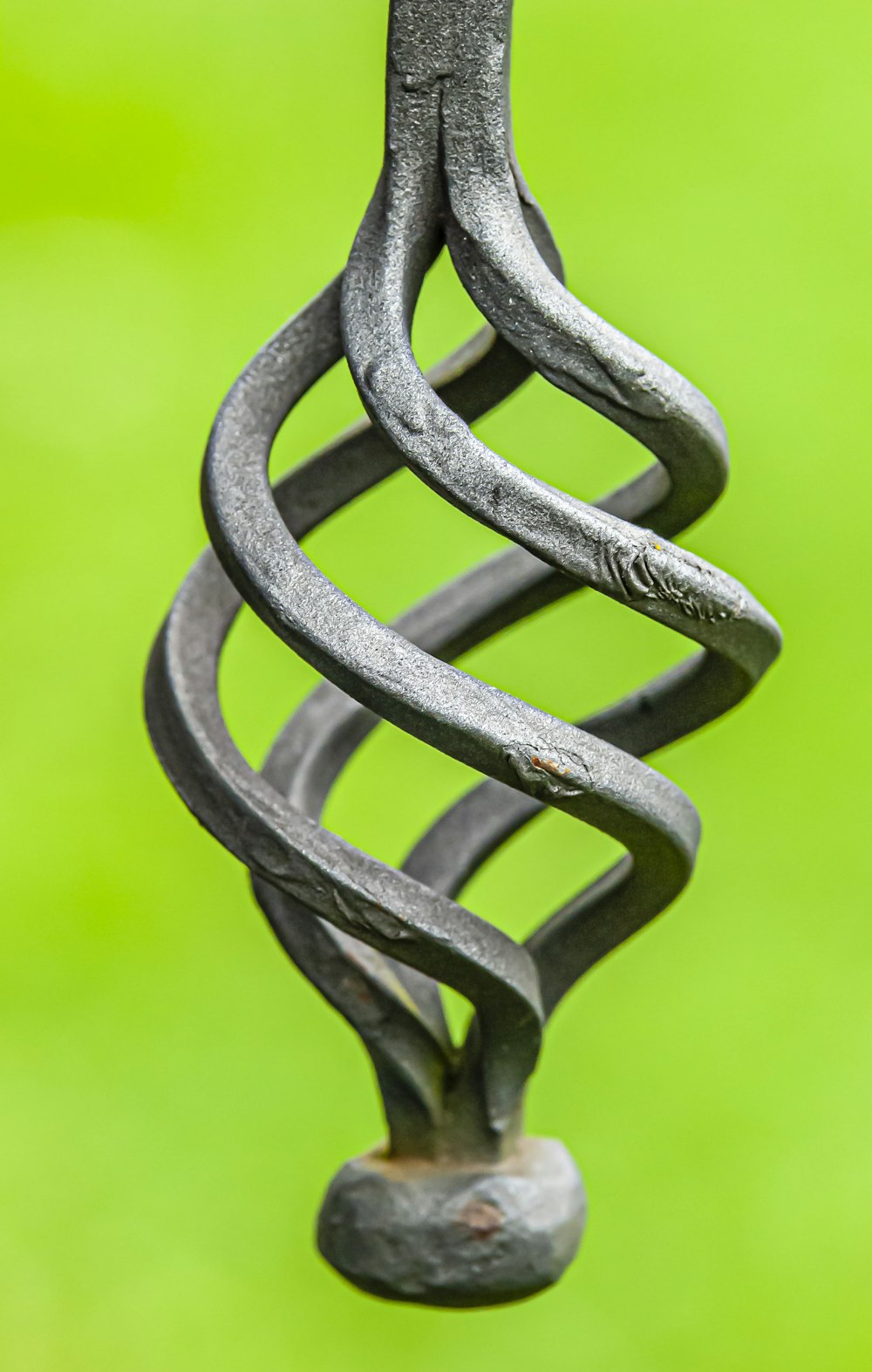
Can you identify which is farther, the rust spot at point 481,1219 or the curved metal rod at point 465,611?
the rust spot at point 481,1219

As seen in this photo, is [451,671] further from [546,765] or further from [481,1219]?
[481,1219]

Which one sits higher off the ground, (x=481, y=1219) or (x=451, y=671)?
(x=451, y=671)

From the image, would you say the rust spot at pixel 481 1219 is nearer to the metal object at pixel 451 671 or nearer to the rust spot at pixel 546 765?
the metal object at pixel 451 671

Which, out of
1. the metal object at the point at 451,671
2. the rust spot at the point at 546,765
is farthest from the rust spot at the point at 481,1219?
the rust spot at the point at 546,765

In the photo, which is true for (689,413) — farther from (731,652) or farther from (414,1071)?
(414,1071)

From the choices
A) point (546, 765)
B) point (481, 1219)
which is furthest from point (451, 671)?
point (481, 1219)

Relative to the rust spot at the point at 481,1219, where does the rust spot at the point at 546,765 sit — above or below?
above
